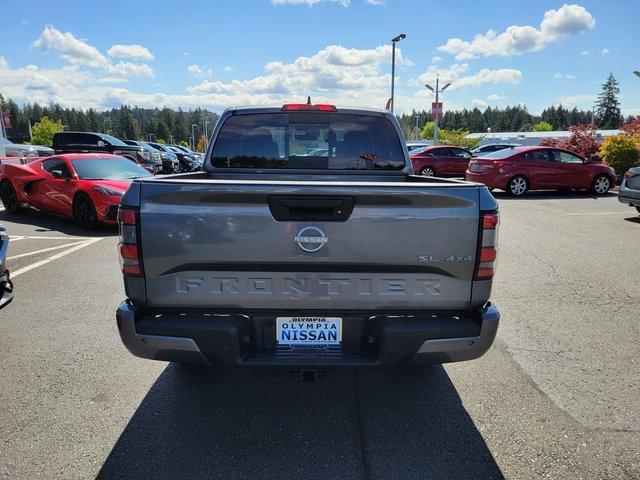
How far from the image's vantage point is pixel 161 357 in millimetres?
2689

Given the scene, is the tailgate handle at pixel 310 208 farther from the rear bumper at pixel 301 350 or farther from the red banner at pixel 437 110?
the red banner at pixel 437 110

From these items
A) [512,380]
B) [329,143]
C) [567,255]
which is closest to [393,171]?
[329,143]

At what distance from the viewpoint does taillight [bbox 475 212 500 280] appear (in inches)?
100

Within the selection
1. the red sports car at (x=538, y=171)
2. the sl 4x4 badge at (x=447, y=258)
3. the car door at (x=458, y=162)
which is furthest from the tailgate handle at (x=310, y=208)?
the car door at (x=458, y=162)

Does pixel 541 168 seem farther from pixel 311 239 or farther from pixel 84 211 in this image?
pixel 311 239

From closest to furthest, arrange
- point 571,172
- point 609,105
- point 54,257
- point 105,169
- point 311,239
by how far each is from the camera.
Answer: point 311,239 → point 54,257 → point 105,169 → point 571,172 → point 609,105

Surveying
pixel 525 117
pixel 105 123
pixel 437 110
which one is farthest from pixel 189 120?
pixel 437 110

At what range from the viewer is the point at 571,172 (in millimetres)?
15805

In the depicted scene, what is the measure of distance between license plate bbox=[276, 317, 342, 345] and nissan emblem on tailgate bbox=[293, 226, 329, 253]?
423 millimetres

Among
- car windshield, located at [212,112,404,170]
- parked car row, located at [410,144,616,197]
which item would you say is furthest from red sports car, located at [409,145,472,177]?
car windshield, located at [212,112,404,170]

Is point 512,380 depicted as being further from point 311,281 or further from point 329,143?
point 329,143

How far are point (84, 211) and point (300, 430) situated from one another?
8.38m

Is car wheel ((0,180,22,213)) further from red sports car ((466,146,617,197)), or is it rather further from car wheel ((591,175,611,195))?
car wheel ((591,175,611,195))

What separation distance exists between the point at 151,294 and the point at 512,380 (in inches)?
107
